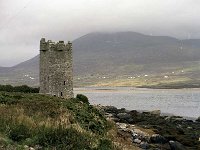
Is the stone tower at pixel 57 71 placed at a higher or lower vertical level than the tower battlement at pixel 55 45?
lower

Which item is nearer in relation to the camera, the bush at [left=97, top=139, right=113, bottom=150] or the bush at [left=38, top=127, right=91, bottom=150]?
the bush at [left=38, top=127, right=91, bottom=150]

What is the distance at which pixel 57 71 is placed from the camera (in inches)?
1844

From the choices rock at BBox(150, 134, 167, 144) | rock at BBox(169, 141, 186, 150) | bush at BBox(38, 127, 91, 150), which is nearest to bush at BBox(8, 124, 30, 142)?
bush at BBox(38, 127, 91, 150)

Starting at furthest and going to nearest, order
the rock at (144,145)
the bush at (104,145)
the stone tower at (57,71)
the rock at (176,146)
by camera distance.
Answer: the stone tower at (57,71) < the rock at (176,146) < the rock at (144,145) < the bush at (104,145)

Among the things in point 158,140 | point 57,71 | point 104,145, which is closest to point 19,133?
point 104,145

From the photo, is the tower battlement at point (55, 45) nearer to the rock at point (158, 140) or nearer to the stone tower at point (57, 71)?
the stone tower at point (57, 71)

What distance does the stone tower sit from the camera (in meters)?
46.8

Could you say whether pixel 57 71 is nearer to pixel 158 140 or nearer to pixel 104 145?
pixel 158 140

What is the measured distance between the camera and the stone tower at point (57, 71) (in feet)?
153

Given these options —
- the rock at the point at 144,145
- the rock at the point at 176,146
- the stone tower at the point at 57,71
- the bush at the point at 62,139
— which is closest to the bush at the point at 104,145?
the bush at the point at 62,139

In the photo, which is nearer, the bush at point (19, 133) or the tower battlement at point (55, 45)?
the bush at point (19, 133)

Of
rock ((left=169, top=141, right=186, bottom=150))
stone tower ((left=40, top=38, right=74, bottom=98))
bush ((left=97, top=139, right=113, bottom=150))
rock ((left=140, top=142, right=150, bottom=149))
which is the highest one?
stone tower ((left=40, top=38, right=74, bottom=98))

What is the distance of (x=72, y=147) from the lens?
14133 millimetres

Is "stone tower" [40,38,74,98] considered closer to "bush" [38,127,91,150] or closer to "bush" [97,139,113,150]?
"bush" [97,139,113,150]
